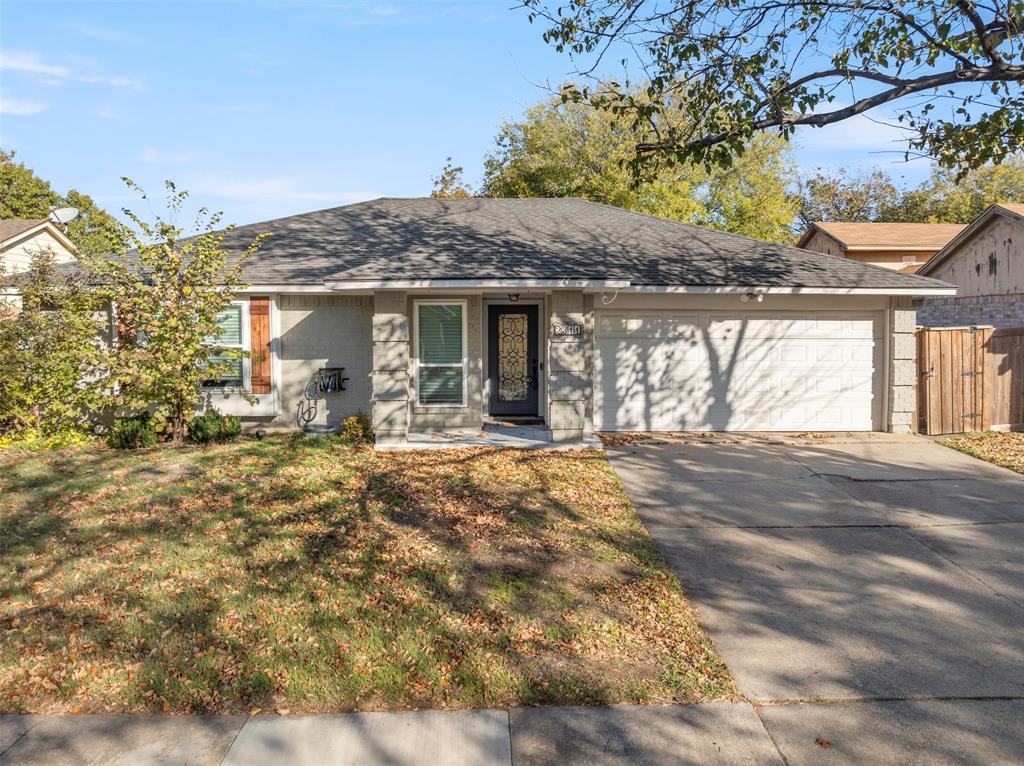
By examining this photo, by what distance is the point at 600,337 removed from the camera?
1217 centimetres

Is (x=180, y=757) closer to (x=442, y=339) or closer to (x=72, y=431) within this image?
(x=442, y=339)

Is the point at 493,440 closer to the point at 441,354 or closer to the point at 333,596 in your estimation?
the point at 441,354

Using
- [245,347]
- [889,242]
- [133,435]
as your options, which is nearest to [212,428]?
[133,435]

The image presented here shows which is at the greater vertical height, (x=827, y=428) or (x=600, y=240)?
(x=600, y=240)

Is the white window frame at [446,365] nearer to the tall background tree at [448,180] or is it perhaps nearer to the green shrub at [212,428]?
the green shrub at [212,428]

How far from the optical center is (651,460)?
10000mm

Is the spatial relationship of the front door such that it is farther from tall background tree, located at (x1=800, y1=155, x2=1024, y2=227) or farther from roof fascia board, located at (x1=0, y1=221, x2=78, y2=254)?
tall background tree, located at (x1=800, y1=155, x2=1024, y2=227)

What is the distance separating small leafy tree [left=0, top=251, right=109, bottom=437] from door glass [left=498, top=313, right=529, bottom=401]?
625 cm

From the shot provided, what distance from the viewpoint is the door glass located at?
12.4 m

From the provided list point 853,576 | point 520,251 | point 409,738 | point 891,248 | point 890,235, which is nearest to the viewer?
point 409,738

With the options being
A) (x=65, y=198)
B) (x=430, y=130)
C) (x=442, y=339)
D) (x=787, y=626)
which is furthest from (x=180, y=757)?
(x=65, y=198)

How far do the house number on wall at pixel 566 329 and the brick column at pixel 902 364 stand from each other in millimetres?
5852

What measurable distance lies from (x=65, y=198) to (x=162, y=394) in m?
37.6

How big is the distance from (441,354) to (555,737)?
27.8 ft
